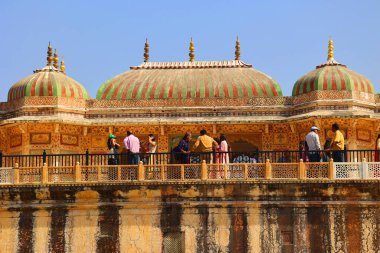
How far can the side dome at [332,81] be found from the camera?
34.0 meters

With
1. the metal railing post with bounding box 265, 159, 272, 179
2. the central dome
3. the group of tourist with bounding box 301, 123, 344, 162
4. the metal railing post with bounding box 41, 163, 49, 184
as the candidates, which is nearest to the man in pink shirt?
the metal railing post with bounding box 41, 163, 49, 184

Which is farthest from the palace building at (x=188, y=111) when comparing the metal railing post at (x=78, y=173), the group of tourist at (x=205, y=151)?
the metal railing post at (x=78, y=173)

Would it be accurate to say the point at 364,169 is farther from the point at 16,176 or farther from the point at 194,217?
the point at 16,176

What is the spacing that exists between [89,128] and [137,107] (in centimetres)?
186

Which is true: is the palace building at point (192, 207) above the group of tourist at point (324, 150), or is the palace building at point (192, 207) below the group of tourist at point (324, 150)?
below

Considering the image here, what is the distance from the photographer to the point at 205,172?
24.8 meters

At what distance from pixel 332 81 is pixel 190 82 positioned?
5.37m

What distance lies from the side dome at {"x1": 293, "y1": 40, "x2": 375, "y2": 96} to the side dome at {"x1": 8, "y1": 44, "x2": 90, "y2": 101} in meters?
7.88

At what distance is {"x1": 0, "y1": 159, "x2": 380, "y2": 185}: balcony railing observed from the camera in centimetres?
2469

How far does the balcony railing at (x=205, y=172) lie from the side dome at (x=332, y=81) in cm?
947

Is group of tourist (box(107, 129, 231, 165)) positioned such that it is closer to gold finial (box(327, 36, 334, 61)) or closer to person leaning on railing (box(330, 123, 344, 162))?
person leaning on railing (box(330, 123, 344, 162))

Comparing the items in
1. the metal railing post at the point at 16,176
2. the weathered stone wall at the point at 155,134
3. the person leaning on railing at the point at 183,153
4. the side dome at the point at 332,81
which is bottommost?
the metal railing post at the point at 16,176

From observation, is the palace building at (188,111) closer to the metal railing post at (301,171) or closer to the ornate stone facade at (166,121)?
the ornate stone facade at (166,121)

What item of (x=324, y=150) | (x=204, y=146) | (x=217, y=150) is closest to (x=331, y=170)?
(x=324, y=150)
